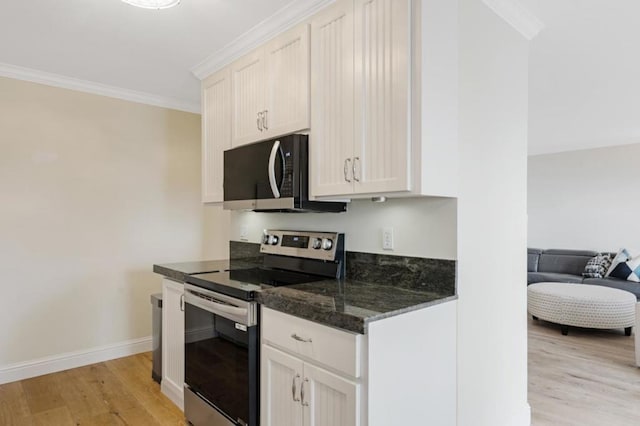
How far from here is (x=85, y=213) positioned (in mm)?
3402

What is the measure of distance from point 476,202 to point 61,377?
340cm

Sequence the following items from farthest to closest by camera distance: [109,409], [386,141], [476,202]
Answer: [109,409] < [476,202] < [386,141]

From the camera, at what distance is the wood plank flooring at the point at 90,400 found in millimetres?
2496

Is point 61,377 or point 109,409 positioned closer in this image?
point 109,409

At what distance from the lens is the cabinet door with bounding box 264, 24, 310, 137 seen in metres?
2.09

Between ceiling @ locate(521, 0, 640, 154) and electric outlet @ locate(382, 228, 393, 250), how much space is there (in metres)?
1.44

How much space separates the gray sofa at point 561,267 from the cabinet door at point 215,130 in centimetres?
508

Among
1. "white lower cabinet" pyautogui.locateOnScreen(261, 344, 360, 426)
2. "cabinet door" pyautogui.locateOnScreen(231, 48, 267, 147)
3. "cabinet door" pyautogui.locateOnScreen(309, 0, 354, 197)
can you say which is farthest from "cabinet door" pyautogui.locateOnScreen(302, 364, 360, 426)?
"cabinet door" pyautogui.locateOnScreen(231, 48, 267, 147)

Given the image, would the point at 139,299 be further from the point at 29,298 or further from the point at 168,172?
the point at 168,172

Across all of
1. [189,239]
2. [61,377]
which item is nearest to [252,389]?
[61,377]

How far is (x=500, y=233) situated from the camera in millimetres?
2168

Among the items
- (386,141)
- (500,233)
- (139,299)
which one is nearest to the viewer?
(386,141)

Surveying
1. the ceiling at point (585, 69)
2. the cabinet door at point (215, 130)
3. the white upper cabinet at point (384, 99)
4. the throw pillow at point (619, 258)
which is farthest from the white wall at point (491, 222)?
the throw pillow at point (619, 258)

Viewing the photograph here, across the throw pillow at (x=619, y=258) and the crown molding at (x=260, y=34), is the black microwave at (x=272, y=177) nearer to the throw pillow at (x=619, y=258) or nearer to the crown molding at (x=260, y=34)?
the crown molding at (x=260, y=34)
